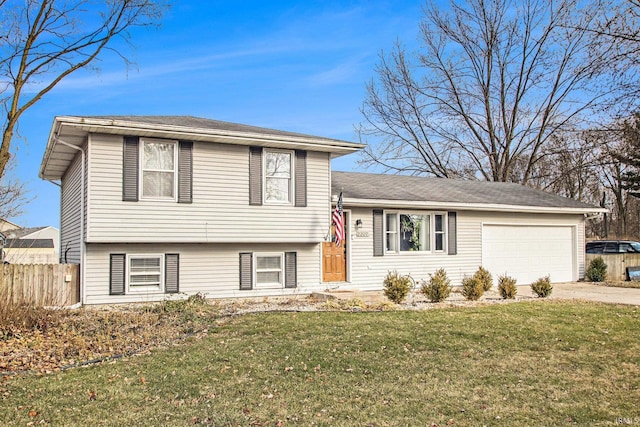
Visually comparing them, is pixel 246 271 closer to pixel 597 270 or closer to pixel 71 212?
pixel 71 212

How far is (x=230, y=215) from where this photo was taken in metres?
13.5

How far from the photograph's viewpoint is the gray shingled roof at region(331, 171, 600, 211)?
54.8 ft

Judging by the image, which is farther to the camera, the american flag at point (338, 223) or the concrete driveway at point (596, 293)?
the concrete driveway at point (596, 293)

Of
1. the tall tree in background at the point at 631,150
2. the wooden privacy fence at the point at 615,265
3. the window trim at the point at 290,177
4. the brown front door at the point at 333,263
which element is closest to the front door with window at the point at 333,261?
the brown front door at the point at 333,263

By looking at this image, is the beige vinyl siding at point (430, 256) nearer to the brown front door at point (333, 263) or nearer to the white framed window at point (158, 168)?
the brown front door at point (333, 263)

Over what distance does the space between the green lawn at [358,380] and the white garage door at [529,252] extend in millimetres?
8797

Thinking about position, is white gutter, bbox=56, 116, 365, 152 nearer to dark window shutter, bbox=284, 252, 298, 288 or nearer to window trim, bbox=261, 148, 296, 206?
window trim, bbox=261, 148, 296, 206

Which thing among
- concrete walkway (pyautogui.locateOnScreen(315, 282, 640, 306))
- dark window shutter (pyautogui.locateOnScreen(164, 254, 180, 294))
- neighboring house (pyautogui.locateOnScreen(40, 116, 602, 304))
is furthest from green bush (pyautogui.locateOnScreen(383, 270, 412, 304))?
dark window shutter (pyautogui.locateOnScreen(164, 254, 180, 294))

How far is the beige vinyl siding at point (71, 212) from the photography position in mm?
13464

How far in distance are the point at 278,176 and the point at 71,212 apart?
580 cm

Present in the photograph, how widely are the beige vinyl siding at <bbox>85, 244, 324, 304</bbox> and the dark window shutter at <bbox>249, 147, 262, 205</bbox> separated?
1.26 m

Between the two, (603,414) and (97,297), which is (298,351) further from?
(97,297)

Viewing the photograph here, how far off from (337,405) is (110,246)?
8506 mm

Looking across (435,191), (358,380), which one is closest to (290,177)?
(435,191)
